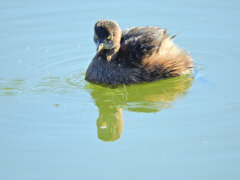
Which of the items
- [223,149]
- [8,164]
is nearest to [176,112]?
[223,149]

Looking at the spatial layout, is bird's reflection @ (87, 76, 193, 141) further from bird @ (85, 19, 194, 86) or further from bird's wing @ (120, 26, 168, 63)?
bird's wing @ (120, 26, 168, 63)

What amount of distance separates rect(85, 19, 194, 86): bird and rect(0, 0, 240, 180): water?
0.17 meters

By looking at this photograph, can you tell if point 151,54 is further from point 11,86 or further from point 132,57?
point 11,86

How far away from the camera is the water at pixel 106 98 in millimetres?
5570

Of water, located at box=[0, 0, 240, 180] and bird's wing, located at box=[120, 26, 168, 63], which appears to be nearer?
water, located at box=[0, 0, 240, 180]

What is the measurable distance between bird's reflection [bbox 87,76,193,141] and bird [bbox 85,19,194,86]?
135mm

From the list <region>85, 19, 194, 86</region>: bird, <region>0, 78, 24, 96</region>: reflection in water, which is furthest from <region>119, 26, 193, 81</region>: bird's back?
<region>0, 78, 24, 96</region>: reflection in water

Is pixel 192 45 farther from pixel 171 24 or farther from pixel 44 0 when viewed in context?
pixel 44 0

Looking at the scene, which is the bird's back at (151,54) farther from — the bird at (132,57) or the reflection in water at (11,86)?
the reflection in water at (11,86)

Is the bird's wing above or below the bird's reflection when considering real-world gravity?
above

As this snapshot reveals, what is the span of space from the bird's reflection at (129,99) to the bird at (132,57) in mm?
135

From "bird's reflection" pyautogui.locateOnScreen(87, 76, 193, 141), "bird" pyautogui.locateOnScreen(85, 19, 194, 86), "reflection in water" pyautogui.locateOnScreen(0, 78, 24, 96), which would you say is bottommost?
"reflection in water" pyautogui.locateOnScreen(0, 78, 24, 96)

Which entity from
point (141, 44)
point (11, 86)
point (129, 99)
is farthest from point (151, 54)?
point (11, 86)

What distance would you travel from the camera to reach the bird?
25.1 ft
